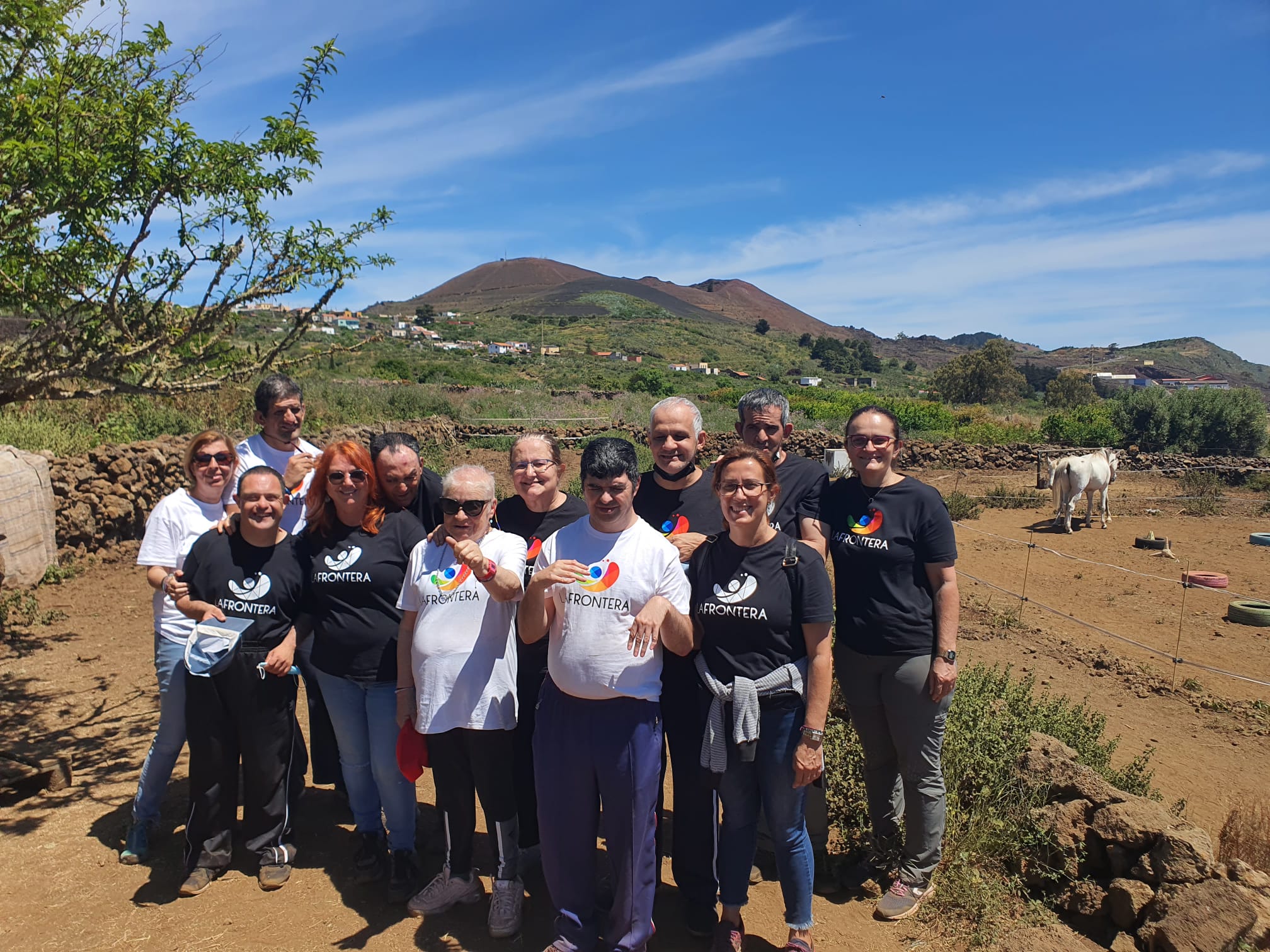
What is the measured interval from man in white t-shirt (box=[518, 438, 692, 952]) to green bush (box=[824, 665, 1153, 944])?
134 centimetres

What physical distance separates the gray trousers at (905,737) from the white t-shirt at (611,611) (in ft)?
2.98

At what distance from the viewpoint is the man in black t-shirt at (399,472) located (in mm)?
3328

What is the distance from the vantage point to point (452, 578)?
9.77 ft

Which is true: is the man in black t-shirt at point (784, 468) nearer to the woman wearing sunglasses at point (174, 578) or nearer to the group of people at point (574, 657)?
the group of people at point (574, 657)

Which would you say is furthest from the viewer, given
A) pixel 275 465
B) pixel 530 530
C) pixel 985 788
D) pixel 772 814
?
pixel 275 465

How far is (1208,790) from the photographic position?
4.88 meters

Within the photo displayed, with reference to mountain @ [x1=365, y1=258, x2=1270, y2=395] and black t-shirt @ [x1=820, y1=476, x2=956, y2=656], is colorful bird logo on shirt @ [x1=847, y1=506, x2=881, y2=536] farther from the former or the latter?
mountain @ [x1=365, y1=258, x2=1270, y2=395]

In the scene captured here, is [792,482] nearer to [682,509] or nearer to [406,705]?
[682,509]

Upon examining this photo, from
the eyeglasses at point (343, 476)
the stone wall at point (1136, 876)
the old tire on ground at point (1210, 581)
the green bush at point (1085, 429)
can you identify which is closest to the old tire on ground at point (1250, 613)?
the old tire on ground at point (1210, 581)

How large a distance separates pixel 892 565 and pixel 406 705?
1904 mm

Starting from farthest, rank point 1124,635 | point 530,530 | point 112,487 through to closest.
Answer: point 112,487 → point 1124,635 → point 530,530

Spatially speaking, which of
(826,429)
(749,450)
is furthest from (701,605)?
(826,429)

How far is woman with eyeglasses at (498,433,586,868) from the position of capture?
3.22 meters

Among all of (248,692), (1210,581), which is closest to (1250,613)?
(1210,581)
